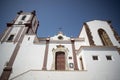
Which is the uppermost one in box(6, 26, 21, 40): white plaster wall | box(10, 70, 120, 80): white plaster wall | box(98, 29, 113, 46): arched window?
box(6, 26, 21, 40): white plaster wall

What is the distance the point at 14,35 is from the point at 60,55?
10.2 metres

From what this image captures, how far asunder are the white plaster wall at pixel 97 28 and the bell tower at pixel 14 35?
44.5 feet

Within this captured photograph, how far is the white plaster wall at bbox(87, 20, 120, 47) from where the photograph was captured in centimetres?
1922

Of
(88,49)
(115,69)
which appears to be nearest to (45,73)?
(88,49)

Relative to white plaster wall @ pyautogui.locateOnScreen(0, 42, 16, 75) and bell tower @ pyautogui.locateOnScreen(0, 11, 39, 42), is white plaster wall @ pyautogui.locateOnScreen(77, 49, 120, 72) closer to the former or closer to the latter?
white plaster wall @ pyautogui.locateOnScreen(0, 42, 16, 75)

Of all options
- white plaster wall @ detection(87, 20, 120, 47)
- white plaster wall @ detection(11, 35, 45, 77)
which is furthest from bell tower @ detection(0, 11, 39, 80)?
white plaster wall @ detection(87, 20, 120, 47)

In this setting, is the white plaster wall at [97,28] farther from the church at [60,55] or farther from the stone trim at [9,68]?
the stone trim at [9,68]

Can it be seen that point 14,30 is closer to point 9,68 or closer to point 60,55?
point 9,68

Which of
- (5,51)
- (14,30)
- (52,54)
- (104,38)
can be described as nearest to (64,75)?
(52,54)

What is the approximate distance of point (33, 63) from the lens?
16.9 metres

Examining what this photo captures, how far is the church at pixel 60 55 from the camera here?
12.9 m

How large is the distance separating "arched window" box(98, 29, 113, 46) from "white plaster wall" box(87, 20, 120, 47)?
0.59m

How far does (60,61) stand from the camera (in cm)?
1844

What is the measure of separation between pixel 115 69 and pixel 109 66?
76cm
